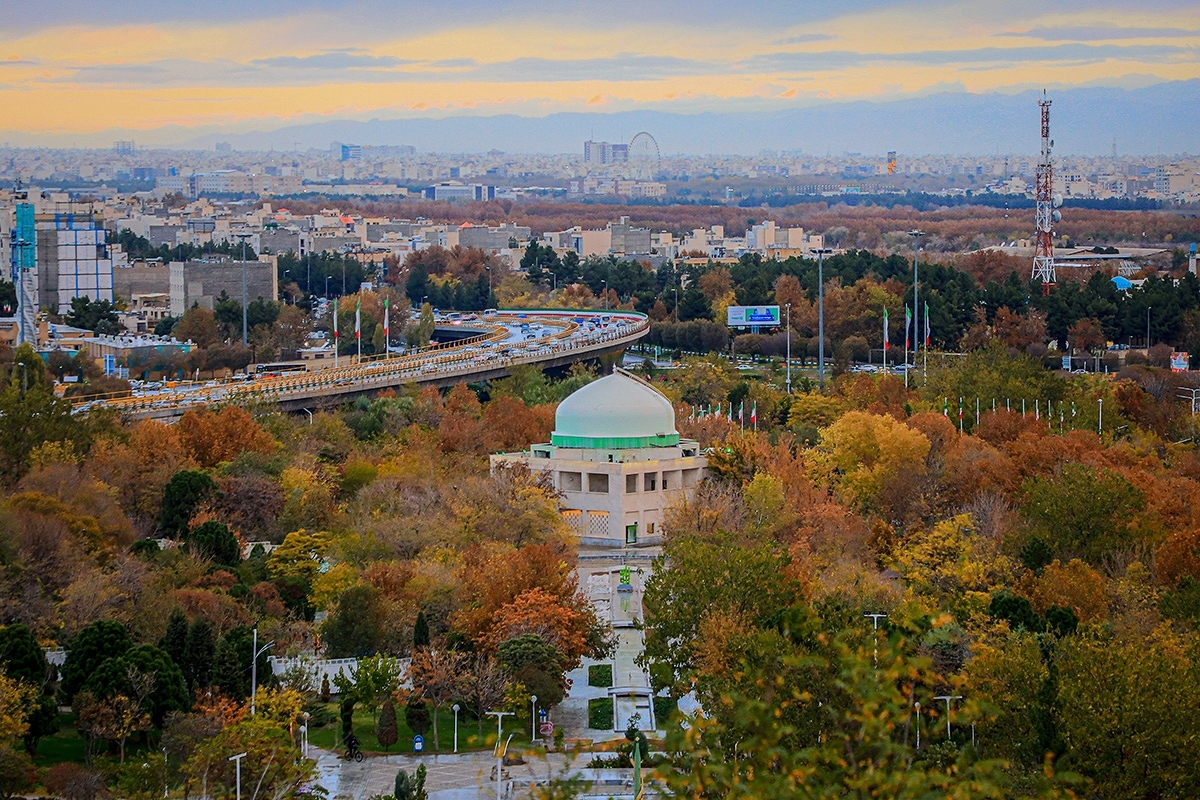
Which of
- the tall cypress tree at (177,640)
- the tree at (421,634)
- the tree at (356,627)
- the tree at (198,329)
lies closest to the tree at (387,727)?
the tree at (421,634)

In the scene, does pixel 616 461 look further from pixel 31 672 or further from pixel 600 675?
pixel 31 672

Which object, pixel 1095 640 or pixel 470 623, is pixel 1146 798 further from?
pixel 470 623

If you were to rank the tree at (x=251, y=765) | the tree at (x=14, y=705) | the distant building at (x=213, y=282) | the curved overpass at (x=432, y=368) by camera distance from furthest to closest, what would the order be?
the distant building at (x=213, y=282), the curved overpass at (x=432, y=368), the tree at (x=14, y=705), the tree at (x=251, y=765)

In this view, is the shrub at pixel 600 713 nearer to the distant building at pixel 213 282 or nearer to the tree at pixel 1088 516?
the tree at pixel 1088 516

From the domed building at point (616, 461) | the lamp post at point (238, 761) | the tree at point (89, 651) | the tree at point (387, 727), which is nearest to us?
the lamp post at point (238, 761)

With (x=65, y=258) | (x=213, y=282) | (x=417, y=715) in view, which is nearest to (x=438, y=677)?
(x=417, y=715)
